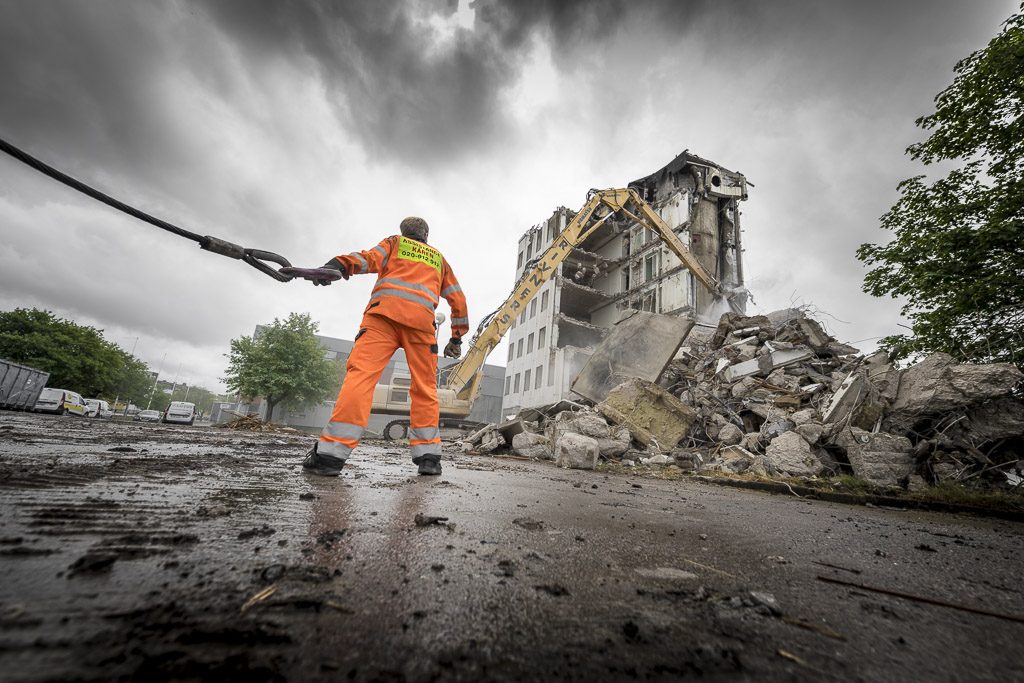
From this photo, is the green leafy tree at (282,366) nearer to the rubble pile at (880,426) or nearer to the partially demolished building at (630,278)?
the partially demolished building at (630,278)

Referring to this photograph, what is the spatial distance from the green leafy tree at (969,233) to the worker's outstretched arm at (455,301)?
844 centimetres

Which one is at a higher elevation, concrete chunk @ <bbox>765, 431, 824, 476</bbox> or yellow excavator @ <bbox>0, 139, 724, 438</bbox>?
yellow excavator @ <bbox>0, 139, 724, 438</bbox>

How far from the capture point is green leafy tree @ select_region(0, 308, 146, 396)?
27.8 m

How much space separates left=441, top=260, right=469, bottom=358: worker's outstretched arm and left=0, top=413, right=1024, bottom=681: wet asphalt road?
2296mm

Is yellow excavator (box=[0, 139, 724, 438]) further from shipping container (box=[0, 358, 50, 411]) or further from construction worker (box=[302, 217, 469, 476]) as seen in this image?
shipping container (box=[0, 358, 50, 411])

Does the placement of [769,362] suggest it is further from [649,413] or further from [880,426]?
[649,413]

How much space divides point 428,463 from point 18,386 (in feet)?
81.3

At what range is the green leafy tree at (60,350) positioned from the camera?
27.8m

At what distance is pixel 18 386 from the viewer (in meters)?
17.4

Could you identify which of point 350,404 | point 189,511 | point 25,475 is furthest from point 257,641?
point 350,404

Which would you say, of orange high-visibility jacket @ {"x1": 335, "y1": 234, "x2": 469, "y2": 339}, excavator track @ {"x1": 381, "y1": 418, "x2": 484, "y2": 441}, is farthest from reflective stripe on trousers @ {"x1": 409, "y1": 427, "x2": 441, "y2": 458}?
excavator track @ {"x1": 381, "y1": 418, "x2": 484, "y2": 441}

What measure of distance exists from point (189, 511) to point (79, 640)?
3.24 ft

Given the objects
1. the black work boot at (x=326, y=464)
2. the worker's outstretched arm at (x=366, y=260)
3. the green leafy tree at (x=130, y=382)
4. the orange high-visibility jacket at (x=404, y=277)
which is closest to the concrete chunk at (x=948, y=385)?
the orange high-visibility jacket at (x=404, y=277)

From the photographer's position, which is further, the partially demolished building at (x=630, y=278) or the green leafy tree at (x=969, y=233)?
the partially demolished building at (x=630, y=278)
